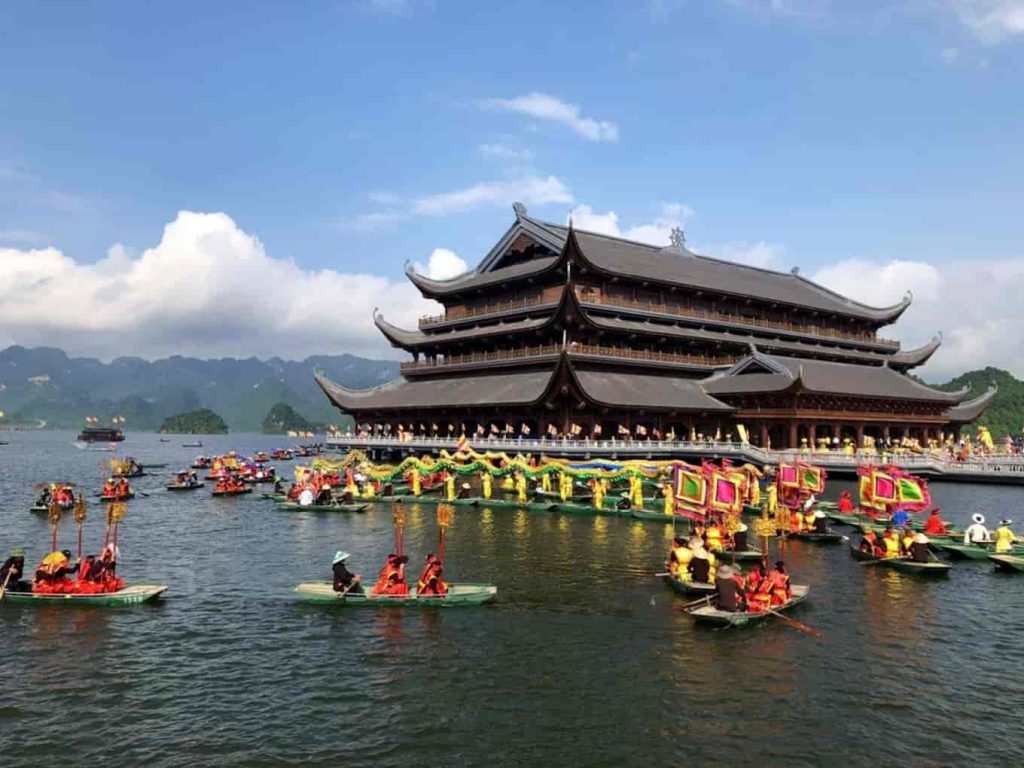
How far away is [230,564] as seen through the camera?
90.5ft

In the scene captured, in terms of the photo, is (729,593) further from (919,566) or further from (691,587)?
(919,566)

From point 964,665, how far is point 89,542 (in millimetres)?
32895

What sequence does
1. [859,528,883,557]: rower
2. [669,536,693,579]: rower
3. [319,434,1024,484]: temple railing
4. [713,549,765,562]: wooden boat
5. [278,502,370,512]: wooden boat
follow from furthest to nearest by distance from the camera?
[319,434,1024,484]: temple railing < [278,502,370,512]: wooden boat < [859,528,883,557]: rower < [713,549,765,562]: wooden boat < [669,536,693,579]: rower

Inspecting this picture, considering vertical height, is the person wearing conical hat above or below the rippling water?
above

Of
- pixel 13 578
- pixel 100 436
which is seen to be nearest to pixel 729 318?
pixel 13 578

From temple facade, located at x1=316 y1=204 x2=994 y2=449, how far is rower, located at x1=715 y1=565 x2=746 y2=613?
33.6 m

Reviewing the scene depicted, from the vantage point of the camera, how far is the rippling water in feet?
42.7

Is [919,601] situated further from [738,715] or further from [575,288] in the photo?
[575,288]

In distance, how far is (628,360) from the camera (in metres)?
63.3

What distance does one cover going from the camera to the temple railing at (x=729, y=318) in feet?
215

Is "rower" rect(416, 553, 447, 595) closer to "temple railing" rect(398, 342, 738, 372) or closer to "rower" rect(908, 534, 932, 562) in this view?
"rower" rect(908, 534, 932, 562)

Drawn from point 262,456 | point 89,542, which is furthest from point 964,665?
point 262,456

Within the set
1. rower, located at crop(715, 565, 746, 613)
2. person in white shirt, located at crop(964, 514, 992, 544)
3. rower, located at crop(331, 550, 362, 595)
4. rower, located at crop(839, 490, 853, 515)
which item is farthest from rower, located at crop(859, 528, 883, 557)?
rower, located at crop(331, 550, 362, 595)

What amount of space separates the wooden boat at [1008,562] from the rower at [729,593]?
39.2 ft
